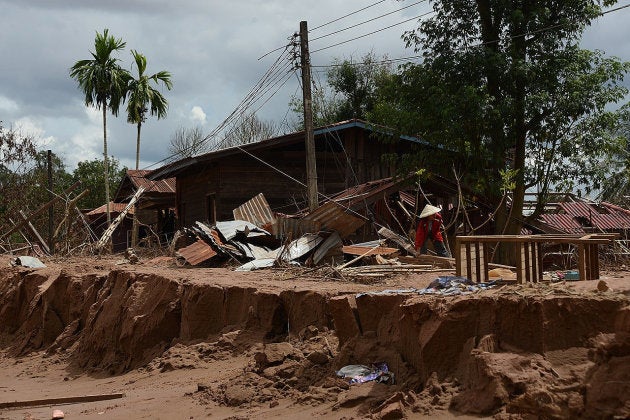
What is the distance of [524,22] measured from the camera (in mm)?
17469

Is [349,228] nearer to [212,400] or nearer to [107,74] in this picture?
[212,400]

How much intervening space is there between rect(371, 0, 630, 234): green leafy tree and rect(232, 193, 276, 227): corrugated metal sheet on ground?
3.65m

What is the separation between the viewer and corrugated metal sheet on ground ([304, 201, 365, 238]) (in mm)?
15625

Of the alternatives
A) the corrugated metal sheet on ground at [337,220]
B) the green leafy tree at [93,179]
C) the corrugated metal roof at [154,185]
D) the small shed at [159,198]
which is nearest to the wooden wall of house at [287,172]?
the corrugated metal sheet on ground at [337,220]

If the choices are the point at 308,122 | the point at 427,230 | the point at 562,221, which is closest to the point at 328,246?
the point at 427,230

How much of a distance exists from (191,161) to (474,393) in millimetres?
15080

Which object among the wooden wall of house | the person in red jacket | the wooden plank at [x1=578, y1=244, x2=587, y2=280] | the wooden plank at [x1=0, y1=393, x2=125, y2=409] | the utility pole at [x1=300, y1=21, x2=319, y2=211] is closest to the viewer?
the wooden plank at [x1=578, y1=244, x2=587, y2=280]

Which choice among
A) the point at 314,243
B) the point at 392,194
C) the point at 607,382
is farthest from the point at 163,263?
the point at 607,382

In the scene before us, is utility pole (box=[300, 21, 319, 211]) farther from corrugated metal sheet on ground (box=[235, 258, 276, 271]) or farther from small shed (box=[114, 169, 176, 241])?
small shed (box=[114, 169, 176, 241])

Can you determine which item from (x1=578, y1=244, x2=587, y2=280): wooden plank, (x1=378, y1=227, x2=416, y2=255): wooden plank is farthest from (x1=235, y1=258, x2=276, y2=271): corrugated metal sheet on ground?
(x1=578, y1=244, x2=587, y2=280): wooden plank

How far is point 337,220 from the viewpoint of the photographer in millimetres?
15703

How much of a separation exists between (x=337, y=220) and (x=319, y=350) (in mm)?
7147

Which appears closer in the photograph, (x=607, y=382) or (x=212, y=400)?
(x=607, y=382)

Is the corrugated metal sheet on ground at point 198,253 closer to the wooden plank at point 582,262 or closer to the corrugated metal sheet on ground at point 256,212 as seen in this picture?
the corrugated metal sheet on ground at point 256,212
